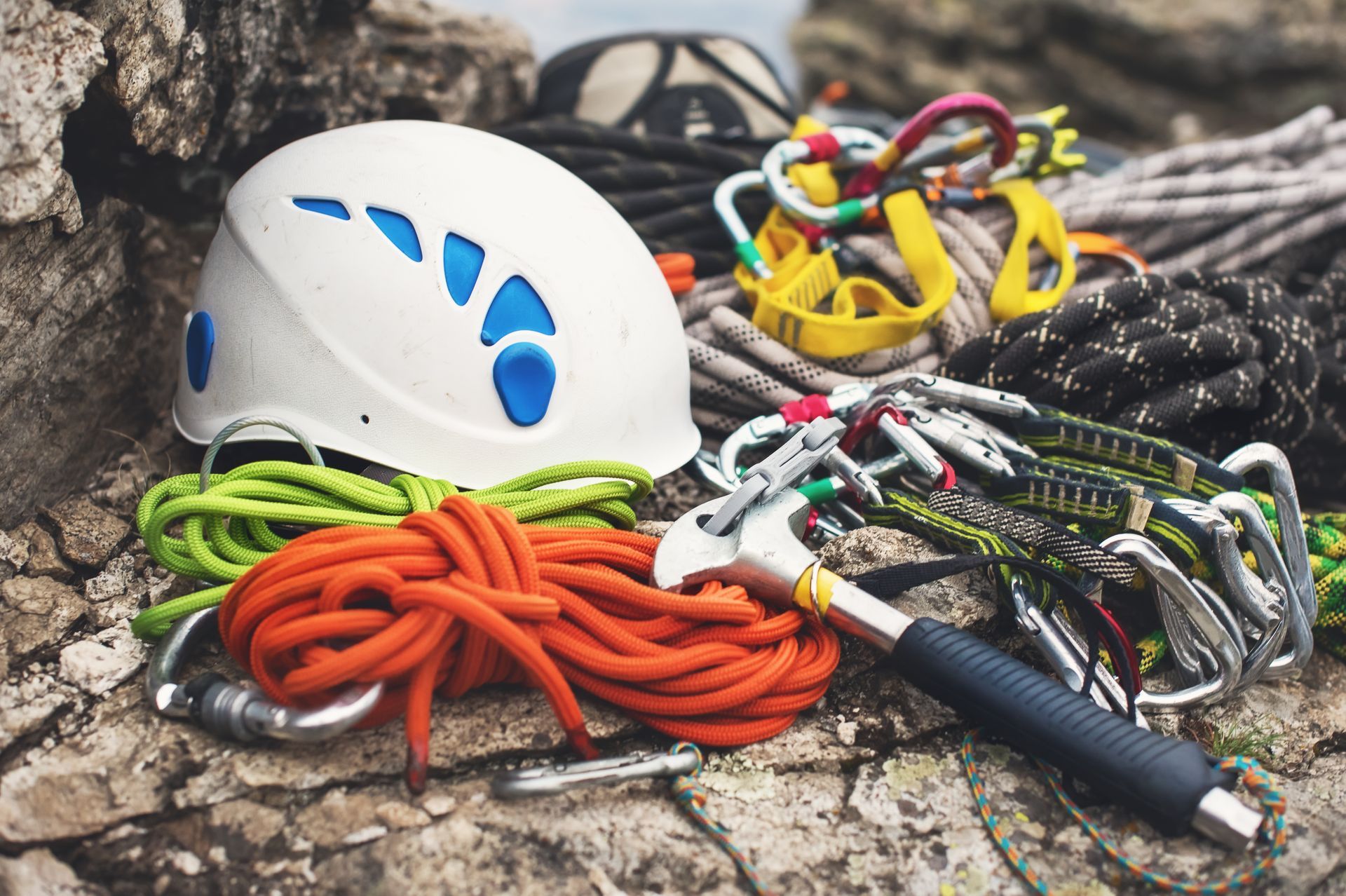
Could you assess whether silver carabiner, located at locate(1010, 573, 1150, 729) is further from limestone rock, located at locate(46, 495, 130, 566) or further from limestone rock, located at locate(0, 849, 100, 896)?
limestone rock, located at locate(46, 495, 130, 566)

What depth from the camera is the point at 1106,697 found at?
1337mm

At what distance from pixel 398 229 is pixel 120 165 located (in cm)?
56

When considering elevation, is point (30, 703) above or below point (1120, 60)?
below

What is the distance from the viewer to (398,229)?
5.31ft

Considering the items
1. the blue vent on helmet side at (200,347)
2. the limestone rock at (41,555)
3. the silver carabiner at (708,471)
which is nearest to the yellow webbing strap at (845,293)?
the silver carabiner at (708,471)

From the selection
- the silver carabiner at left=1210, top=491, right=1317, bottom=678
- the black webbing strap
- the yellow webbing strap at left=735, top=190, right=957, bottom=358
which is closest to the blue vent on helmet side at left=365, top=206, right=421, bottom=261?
the yellow webbing strap at left=735, top=190, right=957, bottom=358

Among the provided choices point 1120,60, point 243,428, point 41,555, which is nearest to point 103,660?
point 41,555

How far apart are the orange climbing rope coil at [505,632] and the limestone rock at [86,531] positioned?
442 millimetres

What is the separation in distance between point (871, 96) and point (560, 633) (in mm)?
6156

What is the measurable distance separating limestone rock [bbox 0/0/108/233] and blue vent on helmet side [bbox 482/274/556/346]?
65 cm

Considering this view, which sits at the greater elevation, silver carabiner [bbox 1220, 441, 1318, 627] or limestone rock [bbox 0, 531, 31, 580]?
silver carabiner [bbox 1220, 441, 1318, 627]

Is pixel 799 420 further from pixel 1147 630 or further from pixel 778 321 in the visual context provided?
pixel 1147 630

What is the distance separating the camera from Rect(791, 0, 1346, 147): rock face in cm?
582

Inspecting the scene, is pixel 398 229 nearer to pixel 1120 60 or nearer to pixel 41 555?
pixel 41 555
